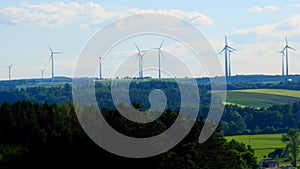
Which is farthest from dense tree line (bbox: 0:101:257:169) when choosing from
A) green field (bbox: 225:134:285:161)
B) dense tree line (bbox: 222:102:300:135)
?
dense tree line (bbox: 222:102:300:135)

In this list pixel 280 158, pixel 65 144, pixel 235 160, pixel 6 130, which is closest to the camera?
pixel 65 144

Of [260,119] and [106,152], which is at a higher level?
[260,119]

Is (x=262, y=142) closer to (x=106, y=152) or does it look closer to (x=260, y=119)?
(x=260, y=119)

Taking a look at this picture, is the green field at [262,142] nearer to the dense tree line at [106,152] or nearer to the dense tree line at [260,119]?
the dense tree line at [260,119]

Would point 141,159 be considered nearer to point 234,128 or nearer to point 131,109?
point 131,109

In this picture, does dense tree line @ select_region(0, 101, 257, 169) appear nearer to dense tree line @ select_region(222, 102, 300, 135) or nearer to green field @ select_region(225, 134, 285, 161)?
green field @ select_region(225, 134, 285, 161)

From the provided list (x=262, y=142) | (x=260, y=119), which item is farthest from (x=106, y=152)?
(x=260, y=119)

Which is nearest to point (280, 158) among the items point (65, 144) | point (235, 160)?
point (235, 160)

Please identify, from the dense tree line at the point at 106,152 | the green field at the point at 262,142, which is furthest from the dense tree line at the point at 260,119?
the dense tree line at the point at 106,152

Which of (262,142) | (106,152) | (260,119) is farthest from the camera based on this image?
(260,119)
